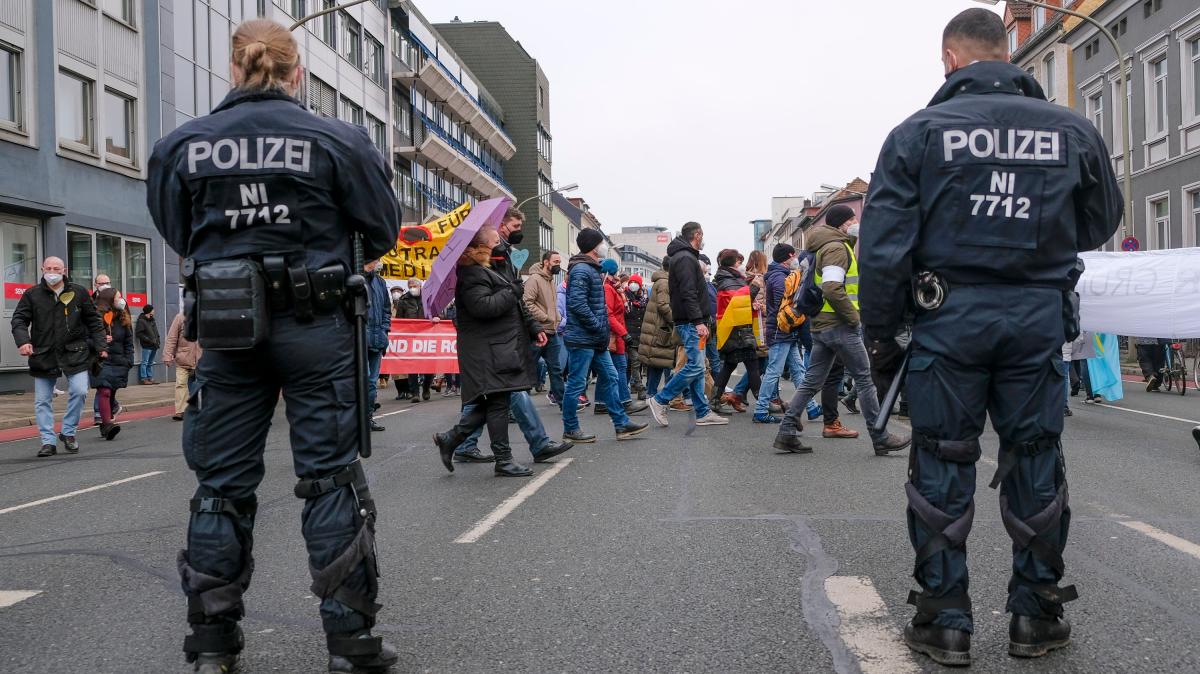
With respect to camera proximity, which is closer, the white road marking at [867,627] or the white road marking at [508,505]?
the white road marking at [867,627]

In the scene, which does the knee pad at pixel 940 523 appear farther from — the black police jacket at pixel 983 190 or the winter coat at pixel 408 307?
the winter coat at pixel 408 307

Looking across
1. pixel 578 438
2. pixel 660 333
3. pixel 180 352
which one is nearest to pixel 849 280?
pixel 578 438

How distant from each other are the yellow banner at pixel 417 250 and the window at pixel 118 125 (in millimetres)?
7981

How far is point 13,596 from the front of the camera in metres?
4.34

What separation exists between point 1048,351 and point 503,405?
15.8ft

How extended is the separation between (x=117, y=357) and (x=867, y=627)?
10792mm

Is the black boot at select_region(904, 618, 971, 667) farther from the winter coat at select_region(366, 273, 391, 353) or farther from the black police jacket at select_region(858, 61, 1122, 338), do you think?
the winter coat at select_region(366, 273, 391, 353)

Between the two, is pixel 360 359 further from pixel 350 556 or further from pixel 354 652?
pixel 354 652

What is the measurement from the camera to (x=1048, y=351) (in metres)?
3.30

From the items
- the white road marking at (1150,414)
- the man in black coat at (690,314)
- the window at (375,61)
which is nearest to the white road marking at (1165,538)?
the man in black coat at (690,314)

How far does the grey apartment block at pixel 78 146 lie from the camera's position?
747 inches

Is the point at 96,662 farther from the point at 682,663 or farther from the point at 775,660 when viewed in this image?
the point at 775,660

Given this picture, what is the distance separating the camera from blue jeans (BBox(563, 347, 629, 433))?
964cm

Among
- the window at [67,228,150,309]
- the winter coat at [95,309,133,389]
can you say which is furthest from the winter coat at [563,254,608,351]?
the window at [67,228,150,309]
